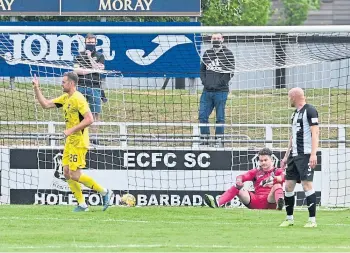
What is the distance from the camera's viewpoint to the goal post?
19.5m

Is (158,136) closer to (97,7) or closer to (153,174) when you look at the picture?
(153,174)

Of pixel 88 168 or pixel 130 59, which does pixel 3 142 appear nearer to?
pixel 88 168

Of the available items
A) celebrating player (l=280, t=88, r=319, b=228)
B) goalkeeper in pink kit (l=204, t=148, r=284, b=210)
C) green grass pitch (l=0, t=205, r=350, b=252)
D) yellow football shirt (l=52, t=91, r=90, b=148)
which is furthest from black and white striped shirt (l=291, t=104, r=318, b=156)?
yellow football shirt (l=52, t=91, r=90, b=148)

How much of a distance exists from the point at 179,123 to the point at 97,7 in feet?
17.8

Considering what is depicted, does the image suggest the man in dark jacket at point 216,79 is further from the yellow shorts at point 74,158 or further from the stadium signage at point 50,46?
the yellow shorts at point 74,158

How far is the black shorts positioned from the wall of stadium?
3626 mm

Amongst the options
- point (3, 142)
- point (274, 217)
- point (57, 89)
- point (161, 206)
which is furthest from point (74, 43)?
point (274, 217)

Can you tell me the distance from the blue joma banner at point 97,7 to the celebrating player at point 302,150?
9093 mm

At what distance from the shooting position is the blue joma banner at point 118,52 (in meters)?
21.0

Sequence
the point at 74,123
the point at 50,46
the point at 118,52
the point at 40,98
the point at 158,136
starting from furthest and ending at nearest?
the point at 118,52 → the point at 50,46 → the point at 158,136 → the point at 74,123 → the point at 40,98

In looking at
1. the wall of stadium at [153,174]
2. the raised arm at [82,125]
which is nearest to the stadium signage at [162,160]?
the wall of stadium at [153,174]

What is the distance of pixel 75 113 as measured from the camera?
17.1 meters

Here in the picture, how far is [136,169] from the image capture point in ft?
64.3

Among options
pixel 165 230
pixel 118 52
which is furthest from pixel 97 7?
pixel 165 230
